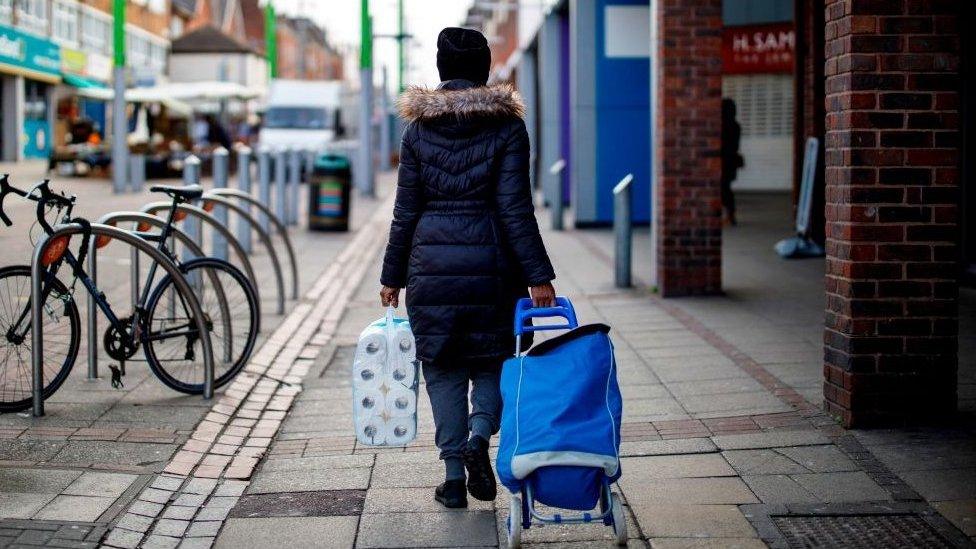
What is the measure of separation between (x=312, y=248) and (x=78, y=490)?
11.2 meters

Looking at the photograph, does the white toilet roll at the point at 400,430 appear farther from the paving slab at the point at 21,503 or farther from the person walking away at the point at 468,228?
the paving slab at the point at 21,503

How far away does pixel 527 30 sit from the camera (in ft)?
97.0

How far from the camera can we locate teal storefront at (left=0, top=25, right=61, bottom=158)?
4262cm

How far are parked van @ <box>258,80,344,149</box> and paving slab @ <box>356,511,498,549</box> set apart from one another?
3287 cm

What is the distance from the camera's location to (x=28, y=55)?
4428 cm

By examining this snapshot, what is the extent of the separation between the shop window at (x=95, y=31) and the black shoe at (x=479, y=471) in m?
52.1

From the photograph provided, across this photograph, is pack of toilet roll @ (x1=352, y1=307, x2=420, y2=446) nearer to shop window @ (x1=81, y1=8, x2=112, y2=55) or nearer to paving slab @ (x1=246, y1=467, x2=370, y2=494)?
paving slab @ (x1=246, y1=467, x2=370, y2=494)

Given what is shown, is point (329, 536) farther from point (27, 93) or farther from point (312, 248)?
point (27, 93)

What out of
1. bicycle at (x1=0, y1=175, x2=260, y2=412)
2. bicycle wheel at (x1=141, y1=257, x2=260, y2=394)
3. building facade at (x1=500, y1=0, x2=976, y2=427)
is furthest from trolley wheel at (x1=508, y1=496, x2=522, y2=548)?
bicycle wheel at (x1=141, y1=257, x2=260, y2=394)

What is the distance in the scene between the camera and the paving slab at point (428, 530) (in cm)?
451

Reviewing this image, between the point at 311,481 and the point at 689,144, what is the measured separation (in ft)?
20.6

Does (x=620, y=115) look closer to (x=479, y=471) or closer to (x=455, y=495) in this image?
(x=455, y=495)

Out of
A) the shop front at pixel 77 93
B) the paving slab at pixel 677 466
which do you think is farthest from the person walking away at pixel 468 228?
the shop front at pixel 77 93

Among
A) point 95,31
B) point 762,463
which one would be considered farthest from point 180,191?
point 95,31
